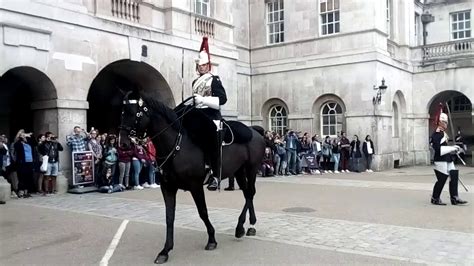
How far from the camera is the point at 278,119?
25062mm

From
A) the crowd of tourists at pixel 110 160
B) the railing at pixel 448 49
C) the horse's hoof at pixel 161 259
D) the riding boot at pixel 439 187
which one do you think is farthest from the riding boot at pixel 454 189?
the railing at pixel 448 49

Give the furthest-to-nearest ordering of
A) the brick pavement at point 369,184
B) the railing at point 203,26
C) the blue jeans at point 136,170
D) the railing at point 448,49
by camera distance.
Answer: the railing at point 448,49 → the railing at point 203,26 → the blue jeans at point 136,170 → the brick pavement at point 369,184

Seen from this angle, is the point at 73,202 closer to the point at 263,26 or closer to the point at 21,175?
the point at 21,175

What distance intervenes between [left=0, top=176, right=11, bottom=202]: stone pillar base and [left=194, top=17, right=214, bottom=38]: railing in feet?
30.6

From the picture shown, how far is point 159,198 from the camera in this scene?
1188 centimetres

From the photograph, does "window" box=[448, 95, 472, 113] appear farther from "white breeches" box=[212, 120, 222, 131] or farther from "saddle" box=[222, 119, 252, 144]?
"white breeches" box=[212, 120, 222, 131]

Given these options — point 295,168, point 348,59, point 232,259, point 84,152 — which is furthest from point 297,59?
point 232,259

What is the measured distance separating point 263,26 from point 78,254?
67.8ft

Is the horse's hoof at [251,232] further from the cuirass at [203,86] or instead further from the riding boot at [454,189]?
the riding boot at [454,189]

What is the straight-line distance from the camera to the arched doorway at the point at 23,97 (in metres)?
13.2

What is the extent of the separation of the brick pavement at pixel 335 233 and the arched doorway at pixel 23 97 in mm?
4153

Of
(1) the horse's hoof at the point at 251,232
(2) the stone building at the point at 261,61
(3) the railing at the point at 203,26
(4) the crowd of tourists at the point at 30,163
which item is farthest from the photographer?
(3) the railing at the point at 203,26

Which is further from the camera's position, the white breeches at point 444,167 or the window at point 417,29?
the window at point 417,29

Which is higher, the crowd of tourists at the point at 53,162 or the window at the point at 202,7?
the window at the point at 202,7
